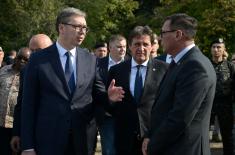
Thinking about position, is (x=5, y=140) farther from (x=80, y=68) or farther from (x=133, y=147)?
(x=80, y=68)

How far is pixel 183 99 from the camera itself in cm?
454

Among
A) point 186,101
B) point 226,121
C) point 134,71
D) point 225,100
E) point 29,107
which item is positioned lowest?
point 226,121

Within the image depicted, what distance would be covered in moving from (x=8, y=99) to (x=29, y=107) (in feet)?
6.04

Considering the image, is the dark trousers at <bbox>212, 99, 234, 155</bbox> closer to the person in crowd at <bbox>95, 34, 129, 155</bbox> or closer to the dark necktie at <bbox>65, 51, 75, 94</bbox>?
the person in crowd at <bbox>95, 34, 129, 155</bbox>

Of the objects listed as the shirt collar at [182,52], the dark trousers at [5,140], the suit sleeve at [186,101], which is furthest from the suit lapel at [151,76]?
the dark trousers at [5,140]

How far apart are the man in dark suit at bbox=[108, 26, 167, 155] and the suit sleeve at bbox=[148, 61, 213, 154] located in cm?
122

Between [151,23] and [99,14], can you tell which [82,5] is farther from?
[151,23]

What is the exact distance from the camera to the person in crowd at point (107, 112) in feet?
19.2

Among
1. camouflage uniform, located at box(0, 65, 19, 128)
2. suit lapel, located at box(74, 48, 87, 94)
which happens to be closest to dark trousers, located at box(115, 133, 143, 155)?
suit lapel, located at box(74, 48, 87, 94)

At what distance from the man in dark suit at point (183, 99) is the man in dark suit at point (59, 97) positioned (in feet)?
2.61

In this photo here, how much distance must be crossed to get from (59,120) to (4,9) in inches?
1145

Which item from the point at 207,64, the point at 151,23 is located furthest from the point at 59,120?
the point at 151,23

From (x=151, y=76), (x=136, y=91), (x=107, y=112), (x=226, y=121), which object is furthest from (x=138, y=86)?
(x=226, y=121)

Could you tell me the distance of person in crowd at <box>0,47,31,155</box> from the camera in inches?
273
